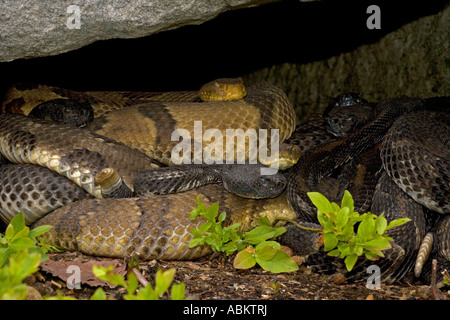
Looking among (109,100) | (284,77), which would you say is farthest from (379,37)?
(109,100)

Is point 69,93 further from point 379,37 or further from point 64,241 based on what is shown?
point 379,37

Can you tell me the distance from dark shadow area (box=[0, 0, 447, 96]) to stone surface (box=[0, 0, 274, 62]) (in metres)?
2.29

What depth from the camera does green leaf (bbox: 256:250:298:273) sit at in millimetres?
3439

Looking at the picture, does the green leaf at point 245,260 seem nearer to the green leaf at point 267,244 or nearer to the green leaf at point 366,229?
the green leaf at point 267,244

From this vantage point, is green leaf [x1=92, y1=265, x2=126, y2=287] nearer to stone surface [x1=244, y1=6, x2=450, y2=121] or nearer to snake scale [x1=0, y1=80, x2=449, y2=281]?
snake scale [x1=0, y1=80, x2=449, y2=281]

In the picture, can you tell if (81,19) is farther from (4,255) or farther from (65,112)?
(4,255)

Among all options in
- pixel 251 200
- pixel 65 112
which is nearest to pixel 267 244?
pixel 251 200

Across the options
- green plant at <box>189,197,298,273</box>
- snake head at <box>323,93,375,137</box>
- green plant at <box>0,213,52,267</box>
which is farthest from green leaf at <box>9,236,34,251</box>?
snake head at <box>323,93,375,137</box>

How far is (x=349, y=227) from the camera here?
3191 mm

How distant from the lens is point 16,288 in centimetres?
213

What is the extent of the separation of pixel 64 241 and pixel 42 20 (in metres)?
1.59

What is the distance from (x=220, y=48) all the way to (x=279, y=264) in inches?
181

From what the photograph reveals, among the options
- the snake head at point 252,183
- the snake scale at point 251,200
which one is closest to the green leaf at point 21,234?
the snake scale at point 251,200

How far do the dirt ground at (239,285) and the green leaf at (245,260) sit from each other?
0.09m
